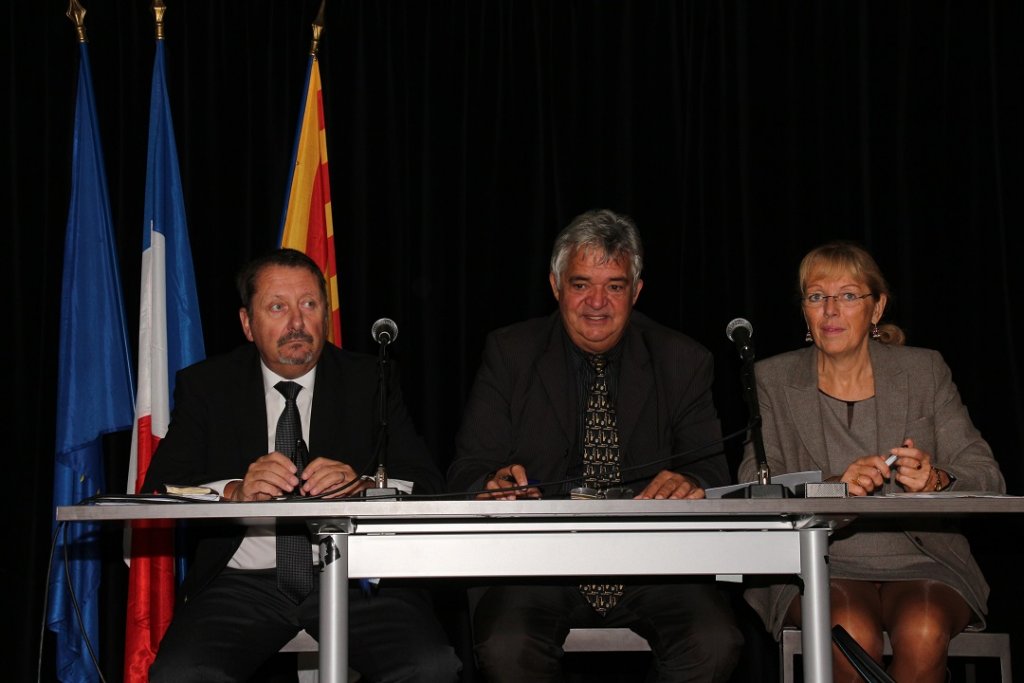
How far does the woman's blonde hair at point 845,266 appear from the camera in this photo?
3.15 m

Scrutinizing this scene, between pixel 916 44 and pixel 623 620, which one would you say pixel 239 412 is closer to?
pixel 623 620

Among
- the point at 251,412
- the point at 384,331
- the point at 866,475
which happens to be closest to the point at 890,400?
the point at 866,475

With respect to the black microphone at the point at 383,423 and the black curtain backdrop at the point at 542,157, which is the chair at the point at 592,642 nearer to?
the black microphone at the point at 383,423

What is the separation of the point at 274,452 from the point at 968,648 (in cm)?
196

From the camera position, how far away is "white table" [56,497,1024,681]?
2.13m

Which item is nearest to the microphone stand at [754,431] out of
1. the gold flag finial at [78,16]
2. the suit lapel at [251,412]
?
the suit lapel at [251,412]

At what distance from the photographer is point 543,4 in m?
4.39

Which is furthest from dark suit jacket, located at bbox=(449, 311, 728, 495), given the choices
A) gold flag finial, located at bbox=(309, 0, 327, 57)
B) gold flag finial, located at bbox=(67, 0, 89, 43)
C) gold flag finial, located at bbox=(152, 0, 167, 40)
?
gold flag finial, located at bbox=(67, 0, 89, 43)

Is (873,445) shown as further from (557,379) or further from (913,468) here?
(557,379)

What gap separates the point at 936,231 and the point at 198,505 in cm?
340

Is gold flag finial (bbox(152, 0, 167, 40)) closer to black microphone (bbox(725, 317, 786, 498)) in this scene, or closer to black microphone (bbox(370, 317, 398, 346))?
black microphone (bbox(370, 317, 398, 346))

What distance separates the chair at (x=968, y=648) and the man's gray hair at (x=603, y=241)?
1148mm

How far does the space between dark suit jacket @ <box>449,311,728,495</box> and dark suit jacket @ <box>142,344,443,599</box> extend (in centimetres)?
18

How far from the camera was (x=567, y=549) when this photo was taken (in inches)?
84.6
